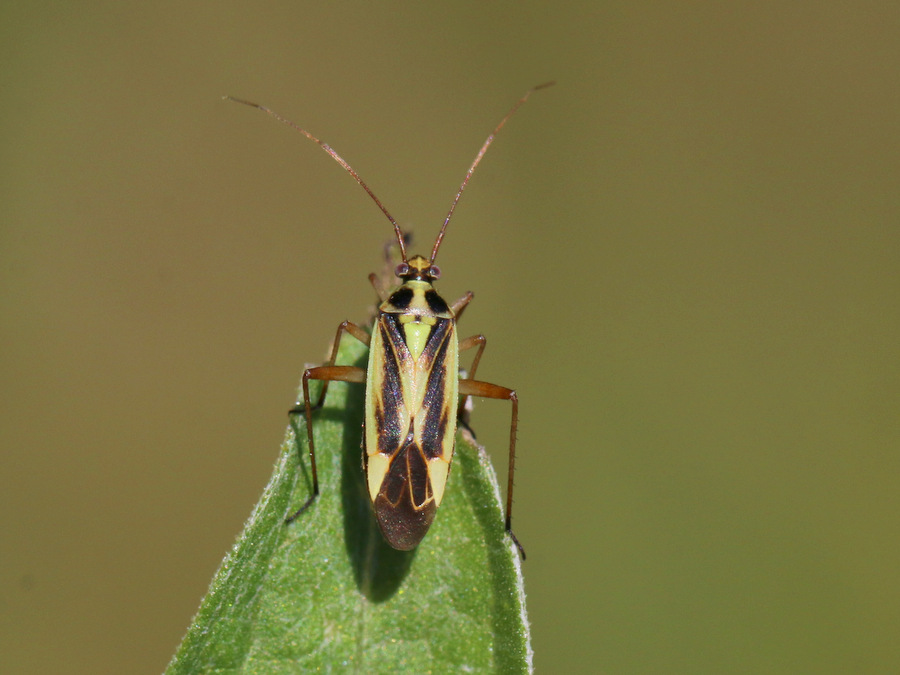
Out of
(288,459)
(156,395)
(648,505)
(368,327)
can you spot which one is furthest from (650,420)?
(288,459)

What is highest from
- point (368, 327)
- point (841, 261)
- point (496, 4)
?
point (496, 4)

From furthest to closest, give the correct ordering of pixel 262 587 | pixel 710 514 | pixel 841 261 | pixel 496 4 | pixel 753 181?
pixel 496 4 → pixel 753 181 → pixel 841 261 → pixel 710 514 → pixel 262 587

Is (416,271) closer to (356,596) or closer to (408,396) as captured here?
(408,396)

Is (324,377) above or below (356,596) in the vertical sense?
above

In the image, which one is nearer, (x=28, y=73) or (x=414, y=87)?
(x=28, y=73)

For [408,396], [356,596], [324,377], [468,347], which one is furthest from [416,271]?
[356,596]

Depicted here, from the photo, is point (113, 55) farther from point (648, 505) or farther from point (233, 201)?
point (648, 505)
